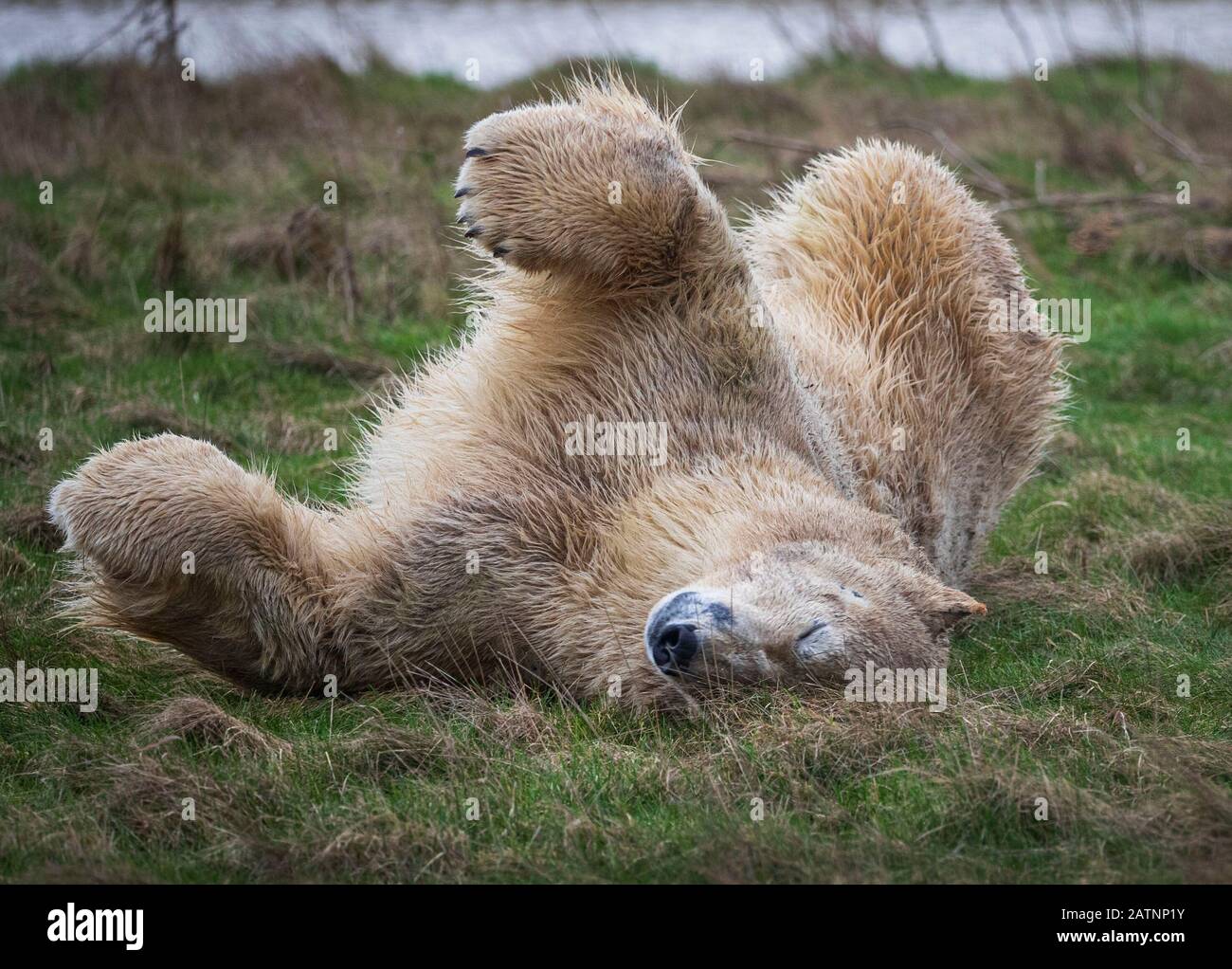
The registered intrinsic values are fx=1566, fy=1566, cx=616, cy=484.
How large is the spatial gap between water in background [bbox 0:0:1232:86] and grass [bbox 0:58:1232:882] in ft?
4.87

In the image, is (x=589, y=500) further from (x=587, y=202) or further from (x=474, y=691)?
(x=587, y=202)

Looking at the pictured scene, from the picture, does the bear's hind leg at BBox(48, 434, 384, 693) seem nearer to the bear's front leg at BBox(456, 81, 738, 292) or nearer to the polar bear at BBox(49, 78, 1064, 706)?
the polar bear at BBox(49, 78, 1064, 706)

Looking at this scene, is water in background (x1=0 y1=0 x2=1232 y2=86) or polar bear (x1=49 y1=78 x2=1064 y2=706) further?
water in background (x1=0 y1=0 x2=1232 y2=86)

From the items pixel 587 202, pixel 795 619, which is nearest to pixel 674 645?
pixel 795 619

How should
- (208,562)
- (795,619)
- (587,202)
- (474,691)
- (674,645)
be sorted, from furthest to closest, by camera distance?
1. (587,202)
2. (474,691)
3. (208,562)
4. (795,619)
5. (674,645)

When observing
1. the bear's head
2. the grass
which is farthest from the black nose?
the grass

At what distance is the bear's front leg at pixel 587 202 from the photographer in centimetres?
528

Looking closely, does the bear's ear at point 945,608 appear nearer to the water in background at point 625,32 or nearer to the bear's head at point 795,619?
the bear's head at point 795,619

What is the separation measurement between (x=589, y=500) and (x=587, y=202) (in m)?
1.01

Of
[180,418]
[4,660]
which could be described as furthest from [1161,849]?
[180,418]

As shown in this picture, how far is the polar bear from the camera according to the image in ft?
15.8

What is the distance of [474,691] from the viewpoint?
5.09m
